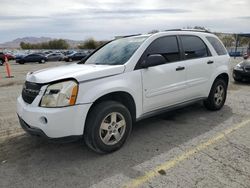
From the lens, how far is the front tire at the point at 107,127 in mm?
3283

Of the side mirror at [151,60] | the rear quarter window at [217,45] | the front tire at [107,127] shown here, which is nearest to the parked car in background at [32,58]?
the rear quarter window at [217,45]

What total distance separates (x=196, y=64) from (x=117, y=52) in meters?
1.62

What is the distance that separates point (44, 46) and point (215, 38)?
96.2 m

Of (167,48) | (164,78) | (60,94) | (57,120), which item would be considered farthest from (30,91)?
(167,48)

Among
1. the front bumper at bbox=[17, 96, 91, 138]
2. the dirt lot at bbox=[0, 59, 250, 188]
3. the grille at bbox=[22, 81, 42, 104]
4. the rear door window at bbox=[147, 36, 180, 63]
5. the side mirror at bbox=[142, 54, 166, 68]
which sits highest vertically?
the rear door window at bbox=[147, 36, 180, 63]

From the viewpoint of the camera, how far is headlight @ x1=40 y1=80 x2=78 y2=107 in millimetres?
3082

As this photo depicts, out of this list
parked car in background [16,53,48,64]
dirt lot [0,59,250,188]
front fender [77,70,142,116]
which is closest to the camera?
dirt lot [0,59,250,188]

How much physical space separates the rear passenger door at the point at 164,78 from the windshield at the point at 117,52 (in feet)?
0.84

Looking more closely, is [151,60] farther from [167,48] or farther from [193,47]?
[193,47]

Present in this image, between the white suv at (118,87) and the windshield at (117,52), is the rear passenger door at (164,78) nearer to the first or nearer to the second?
the white suv at (118,87)

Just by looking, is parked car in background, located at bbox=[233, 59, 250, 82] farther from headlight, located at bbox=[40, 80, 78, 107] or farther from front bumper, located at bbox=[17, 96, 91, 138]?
headlight, located at bbox=[40, 80, 78, 107]

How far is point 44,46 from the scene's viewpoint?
93875 millimetres

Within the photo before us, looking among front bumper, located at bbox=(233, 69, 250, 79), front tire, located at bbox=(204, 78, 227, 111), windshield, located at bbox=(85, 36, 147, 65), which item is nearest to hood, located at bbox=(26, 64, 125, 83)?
windshield, located at bbox=(85, 36, 147, 65)

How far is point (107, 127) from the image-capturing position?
3461 millimetres
